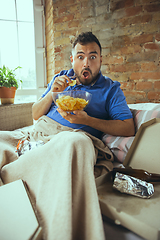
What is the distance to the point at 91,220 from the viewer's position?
21.4 inches

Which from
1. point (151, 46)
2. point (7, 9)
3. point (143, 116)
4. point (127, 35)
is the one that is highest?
point (7, 9)

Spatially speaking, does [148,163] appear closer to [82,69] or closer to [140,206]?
[140,206]

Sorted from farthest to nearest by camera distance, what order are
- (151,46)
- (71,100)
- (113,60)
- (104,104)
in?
1. (113,60)
2. (151,46)
3. (104,104)
4. (71,100)

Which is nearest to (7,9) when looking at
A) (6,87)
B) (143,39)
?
(6,87)

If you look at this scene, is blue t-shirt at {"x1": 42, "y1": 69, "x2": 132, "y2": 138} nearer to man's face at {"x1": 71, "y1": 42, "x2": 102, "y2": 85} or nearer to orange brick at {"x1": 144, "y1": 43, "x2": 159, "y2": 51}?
man's face at {"x1": 71, "y1": 42, "x2": 102, "y2": 85}

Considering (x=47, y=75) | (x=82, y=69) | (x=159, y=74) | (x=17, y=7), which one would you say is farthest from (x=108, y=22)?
(x=17, y=7)

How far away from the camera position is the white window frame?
2.34 m

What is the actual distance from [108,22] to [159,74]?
75cm

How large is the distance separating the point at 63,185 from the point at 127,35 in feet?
5.14

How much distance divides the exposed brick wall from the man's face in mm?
619

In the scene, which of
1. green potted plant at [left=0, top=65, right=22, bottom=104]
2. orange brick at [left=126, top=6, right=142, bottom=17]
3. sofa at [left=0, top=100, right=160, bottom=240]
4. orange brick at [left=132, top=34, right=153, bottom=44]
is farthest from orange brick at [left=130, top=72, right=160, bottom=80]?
green potted plant at [left=0, top=65, right=22, bottom=104]

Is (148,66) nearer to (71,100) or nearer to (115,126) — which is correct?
(115,126)

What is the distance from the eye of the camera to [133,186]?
2.28 ft

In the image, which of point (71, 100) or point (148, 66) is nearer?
point (71, 100)
